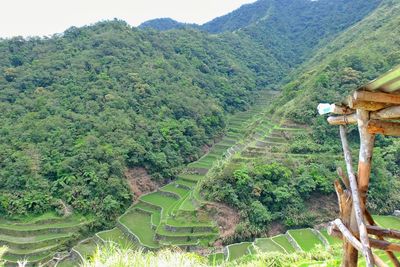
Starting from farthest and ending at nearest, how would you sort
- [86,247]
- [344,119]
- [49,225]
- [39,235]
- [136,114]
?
1. [136,114]
2. [49,225]
3. [39,235]
4. [86,247]
5. [344,119]

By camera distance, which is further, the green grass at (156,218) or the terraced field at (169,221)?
the green grass at (156,218)

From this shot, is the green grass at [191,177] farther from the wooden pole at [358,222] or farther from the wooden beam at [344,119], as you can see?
the wooden pole at [358,222]

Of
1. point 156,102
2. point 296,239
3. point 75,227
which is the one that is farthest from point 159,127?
point 296,239

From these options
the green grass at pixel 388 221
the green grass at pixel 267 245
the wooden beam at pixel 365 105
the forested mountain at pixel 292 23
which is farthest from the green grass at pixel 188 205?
the forested mountain at pixel 292 23

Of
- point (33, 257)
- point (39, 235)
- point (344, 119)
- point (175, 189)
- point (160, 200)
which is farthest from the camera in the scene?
point (175, 189)

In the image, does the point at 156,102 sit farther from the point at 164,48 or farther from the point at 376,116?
the point at 376,116

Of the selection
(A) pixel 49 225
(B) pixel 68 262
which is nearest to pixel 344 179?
(B) pixel 68 262

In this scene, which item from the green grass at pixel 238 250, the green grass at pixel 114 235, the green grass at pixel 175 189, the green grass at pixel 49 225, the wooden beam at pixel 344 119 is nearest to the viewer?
the wooden beam at pixel 344 119

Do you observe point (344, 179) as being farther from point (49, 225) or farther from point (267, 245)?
point (49, 225)
